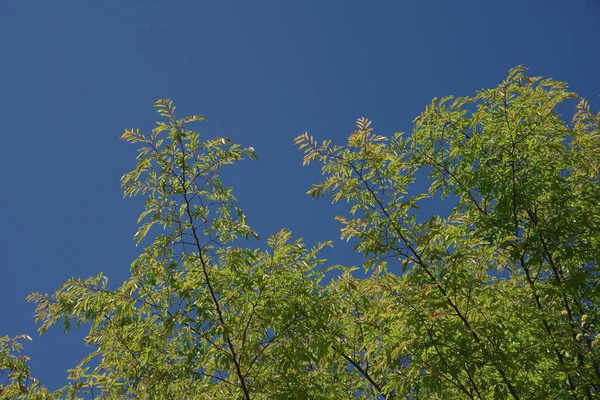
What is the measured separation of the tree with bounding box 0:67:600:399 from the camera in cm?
403

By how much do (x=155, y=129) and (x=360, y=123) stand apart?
1.53 m

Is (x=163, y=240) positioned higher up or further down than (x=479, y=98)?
further down

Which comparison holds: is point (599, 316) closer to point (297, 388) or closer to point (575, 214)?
point (575, 214)

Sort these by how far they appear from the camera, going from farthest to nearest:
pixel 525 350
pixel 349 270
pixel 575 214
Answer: pixel 349 270, pixel 575 214, pixel 525 350

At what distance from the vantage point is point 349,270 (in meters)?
4.92

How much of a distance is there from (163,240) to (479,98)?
2713 millimetres

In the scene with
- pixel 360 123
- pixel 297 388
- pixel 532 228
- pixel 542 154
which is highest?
pixel 360 123

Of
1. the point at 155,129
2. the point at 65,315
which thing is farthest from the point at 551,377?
the point at 65,315

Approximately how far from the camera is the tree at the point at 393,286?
403cm


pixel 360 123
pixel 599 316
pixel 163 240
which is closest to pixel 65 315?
pixel 163 240

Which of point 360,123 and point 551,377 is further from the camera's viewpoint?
point 360,123

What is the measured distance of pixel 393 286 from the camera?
4098 mm

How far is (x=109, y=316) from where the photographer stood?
4.84 metres

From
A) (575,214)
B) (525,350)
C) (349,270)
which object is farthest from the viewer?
(349,270)
